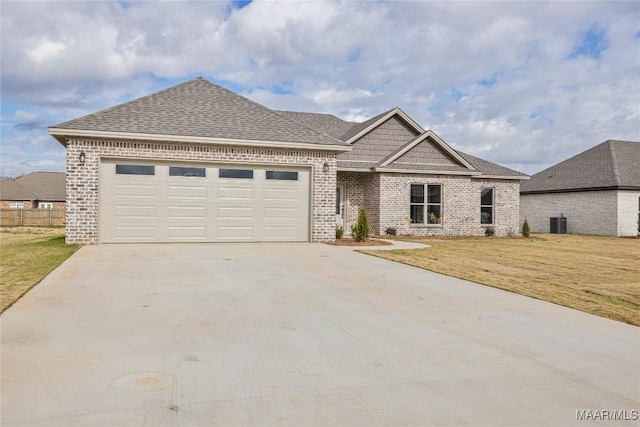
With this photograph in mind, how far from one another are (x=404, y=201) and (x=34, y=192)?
152ft

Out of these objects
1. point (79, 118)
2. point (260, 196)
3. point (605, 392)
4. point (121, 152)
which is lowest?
point (605, 392)

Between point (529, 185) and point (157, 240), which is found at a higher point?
point (529, 185)

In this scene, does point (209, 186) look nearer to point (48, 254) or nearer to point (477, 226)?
point (48, 254)

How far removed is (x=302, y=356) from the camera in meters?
4.46

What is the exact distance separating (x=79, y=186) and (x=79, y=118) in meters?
2.19

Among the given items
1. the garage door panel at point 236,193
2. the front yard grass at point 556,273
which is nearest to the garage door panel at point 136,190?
the garage door panel at point 236,193

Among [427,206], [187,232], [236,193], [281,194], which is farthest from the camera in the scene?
[427,206]

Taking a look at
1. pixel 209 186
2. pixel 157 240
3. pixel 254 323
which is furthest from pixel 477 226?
pixel 254 323

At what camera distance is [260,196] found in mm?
15797

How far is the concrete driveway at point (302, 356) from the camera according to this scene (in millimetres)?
3305

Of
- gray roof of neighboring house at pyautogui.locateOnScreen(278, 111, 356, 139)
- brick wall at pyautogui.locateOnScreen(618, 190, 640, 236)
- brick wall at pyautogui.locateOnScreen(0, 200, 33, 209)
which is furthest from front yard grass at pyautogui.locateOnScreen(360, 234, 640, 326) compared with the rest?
brick wall at pyautogui.locateOnScreen(0, 200, 33, 209)


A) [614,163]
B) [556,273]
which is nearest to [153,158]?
[556,273]

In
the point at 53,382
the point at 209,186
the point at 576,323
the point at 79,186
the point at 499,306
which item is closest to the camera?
the point at 53,382

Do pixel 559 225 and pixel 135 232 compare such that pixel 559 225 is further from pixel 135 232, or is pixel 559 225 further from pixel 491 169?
pixel 135 232
